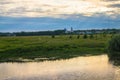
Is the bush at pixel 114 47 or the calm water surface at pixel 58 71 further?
the bush at pixel 114 47

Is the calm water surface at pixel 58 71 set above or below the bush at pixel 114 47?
below

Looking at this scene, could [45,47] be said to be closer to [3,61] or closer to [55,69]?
[3,61]

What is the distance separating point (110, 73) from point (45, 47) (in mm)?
39328

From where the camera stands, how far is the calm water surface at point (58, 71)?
1883 inches

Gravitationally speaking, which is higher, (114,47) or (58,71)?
(114,47)

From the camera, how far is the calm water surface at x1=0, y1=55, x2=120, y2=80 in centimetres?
4783

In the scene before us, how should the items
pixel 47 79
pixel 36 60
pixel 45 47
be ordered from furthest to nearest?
pixel 45 47 → pixel 36 60 → pixel 47 79

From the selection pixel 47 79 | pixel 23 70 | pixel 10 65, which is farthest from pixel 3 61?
pixel 47 79

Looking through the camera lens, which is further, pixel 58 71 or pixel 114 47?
pixel 114 47

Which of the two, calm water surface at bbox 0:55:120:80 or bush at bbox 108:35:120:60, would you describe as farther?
bush at bbox 108:35:120:60

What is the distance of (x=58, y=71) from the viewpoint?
53.9 metres

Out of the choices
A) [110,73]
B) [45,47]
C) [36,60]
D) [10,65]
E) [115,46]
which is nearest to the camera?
[110,73]

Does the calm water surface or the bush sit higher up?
the bush

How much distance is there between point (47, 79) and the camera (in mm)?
46344
